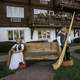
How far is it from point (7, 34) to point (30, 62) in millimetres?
20381

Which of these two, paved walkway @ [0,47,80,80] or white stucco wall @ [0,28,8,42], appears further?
white stucco wall @ [0,28,8,42]

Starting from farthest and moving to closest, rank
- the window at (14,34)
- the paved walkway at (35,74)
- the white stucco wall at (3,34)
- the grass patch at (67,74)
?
the window at (14,34), the white stucco wall at (3,34), the paved walkway at (35,74), the grass patch at (67,74)

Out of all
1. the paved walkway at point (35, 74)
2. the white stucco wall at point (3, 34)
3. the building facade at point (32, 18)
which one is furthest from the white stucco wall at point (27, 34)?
the paved walkway at point (35, 74)

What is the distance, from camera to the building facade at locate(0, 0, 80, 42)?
32.2m

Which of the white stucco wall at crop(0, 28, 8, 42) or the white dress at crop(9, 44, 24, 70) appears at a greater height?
the white dress at crop(9, 44, 24, 70)

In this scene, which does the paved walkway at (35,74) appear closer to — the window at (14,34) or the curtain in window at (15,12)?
the window at (14,34)

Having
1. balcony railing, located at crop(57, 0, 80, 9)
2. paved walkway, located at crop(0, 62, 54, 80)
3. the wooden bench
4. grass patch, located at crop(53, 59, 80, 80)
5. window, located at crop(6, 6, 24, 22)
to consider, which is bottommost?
paved walkway, located at crop(0, 62, 54, 80)

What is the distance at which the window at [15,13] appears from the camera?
32.5 m

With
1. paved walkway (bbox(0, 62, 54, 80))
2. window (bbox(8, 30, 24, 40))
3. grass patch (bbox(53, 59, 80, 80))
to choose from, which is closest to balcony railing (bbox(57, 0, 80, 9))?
window (bbox(8, 30, 24, 40))

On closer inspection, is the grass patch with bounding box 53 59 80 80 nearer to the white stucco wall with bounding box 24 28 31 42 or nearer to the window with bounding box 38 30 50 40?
the white stucco wall with bounding box 24 28 31 42

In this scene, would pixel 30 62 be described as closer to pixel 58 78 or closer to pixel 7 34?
pixel 58 78

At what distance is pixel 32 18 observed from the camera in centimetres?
Result: 3347

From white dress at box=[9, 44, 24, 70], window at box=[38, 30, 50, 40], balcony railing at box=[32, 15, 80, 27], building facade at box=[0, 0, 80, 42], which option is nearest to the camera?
white dress at box=[9, 44, 24, 70]

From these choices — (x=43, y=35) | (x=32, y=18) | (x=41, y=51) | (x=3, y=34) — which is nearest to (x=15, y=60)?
(x=41, y=51)
